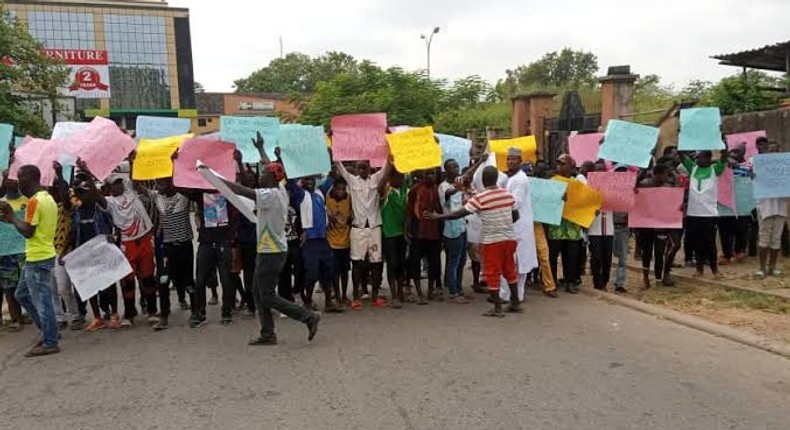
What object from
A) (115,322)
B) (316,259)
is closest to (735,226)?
(316,259)

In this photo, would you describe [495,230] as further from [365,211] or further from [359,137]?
[359,137]

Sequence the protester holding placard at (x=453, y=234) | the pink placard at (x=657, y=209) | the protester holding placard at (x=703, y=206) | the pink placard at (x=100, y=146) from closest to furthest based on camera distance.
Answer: the pink placard at (x=100, y=146) → the protester holding placard at (x=453, y=234) → the pink placard at (x=657, y=209) → the protester holding placard at (x=703, y=206)

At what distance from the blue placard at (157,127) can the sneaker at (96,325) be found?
2.08 metres

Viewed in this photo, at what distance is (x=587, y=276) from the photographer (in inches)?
381

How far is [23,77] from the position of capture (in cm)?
1507

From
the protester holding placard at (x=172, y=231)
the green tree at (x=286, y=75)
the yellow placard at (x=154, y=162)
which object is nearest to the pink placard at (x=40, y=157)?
the yellow placard at (x=154, y=162)

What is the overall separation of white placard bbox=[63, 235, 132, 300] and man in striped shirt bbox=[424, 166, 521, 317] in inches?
144

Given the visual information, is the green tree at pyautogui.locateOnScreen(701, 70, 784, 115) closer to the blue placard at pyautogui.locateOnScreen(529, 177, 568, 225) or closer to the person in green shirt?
the blue placard at pyautogui.locateOnScreen(529, 177, 568, 225)

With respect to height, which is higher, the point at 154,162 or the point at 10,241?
the point at 154,162

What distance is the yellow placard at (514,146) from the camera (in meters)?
9.07

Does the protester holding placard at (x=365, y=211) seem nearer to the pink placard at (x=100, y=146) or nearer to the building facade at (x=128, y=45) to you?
the pink placard at (x=100, y=146)

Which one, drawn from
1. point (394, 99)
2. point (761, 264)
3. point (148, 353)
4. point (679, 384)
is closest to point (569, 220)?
point (761, 264)

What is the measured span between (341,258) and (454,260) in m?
1.41

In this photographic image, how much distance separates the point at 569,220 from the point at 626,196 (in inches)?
29.2
